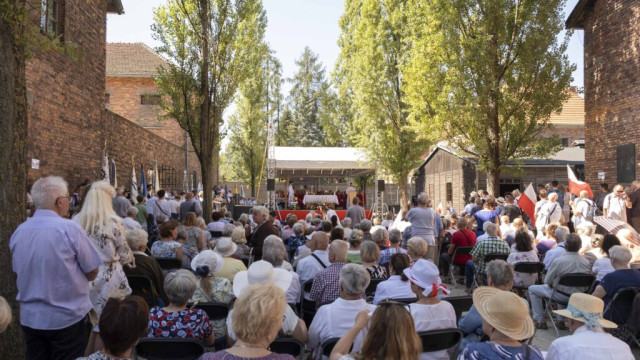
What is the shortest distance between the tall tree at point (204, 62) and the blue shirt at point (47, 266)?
10597 mm

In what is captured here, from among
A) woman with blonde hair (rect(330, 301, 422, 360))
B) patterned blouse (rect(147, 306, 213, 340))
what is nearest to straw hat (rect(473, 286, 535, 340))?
woman with blonde hair (rect(330, 301, 422, 360))

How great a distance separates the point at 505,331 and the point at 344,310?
4.35 feet

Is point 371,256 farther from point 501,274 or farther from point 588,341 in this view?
point 588,341

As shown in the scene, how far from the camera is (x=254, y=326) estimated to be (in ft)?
9.12

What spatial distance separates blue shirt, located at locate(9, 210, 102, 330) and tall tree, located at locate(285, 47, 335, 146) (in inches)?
1978

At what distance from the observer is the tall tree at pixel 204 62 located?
14602 millimetres

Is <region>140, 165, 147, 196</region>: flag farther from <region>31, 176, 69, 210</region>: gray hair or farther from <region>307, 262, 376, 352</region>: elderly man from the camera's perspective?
<region>307, 262, 376, 352</region>: elderly man

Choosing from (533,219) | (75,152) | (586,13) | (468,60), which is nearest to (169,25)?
(75,152)

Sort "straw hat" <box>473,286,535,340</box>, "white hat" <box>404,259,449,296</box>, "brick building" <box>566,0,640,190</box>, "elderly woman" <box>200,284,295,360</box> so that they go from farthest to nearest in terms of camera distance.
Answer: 1. "brick building" <box>566,0,640,190</box>
2. "white hat" <box>404,259,449,296</box>
3. "straw hat" <box>473,286,535,340</box>
4. "elderly woman" <box>200,284,295,360</box>

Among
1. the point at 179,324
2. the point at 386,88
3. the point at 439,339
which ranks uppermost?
the point at 386,88

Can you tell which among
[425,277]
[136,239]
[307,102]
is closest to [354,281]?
[425,277]

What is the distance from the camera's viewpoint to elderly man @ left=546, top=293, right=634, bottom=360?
124 inches

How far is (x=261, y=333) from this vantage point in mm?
2791

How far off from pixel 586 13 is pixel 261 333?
19.2m
